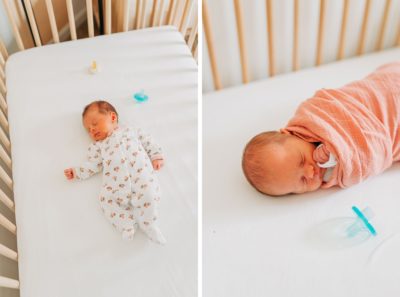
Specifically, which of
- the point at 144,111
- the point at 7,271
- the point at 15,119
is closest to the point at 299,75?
the point at 144,111

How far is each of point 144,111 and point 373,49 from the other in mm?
878

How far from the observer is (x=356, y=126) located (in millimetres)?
1076

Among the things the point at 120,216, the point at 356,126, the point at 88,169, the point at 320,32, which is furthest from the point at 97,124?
the point at 320,32

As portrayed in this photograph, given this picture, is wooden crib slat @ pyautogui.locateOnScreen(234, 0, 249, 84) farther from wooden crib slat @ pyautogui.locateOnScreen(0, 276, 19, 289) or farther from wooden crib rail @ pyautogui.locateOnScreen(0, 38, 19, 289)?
wooden crib slat @ pyautogui.locateOnScreen(0, 276, 19, 289)

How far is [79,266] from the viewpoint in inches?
36.8

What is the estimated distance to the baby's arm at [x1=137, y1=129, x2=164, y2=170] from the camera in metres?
1.05

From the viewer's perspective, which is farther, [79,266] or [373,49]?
[373,49]

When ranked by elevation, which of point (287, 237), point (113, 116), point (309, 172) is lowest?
point (287, 237)

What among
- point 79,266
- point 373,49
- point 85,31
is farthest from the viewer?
point 85,31

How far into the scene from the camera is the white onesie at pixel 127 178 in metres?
0.96

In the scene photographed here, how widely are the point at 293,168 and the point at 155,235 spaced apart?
34 centimetres

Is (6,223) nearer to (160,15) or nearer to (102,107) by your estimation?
(102,107)

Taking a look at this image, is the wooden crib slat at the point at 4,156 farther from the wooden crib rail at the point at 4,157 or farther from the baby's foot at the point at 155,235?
the baby's foot at the point at 155,235

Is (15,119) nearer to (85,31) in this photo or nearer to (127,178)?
(127,178)
